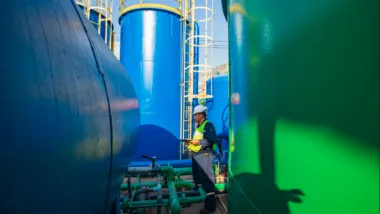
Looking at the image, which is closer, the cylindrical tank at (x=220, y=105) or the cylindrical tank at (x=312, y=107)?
the cylindrical tank at (x=312, y=107)

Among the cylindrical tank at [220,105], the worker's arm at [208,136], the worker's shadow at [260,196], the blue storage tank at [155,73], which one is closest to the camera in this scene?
the worker's shadow at [260,196]

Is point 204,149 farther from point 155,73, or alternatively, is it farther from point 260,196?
point 155,73

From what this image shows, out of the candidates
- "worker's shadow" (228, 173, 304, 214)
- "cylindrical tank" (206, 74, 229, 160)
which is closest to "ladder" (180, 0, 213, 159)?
"cylindrical tank" (206, 74, 229, 160)

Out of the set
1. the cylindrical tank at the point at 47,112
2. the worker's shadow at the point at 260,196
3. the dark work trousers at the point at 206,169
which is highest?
the cylindrical tank at the point at 47,112

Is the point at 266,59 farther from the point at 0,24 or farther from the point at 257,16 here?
the point at 0,24

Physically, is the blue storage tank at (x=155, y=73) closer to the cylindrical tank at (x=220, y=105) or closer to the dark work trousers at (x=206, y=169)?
the cylindrical tank at (x=220, y=105)

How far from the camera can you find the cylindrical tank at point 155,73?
6.43 m

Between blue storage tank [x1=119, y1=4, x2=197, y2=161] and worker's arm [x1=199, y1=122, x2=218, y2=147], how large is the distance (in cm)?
300

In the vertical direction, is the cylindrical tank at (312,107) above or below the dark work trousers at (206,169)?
above

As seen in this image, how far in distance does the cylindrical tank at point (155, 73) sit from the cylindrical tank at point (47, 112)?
5.38m

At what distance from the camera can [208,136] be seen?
362 centimetres

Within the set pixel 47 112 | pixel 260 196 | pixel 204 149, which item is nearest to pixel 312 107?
pixel 260 196

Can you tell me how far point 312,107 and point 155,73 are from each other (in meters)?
5.77

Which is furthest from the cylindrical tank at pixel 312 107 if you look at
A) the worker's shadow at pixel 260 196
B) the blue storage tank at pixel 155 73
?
the blue storage tank at pixel 155 73
